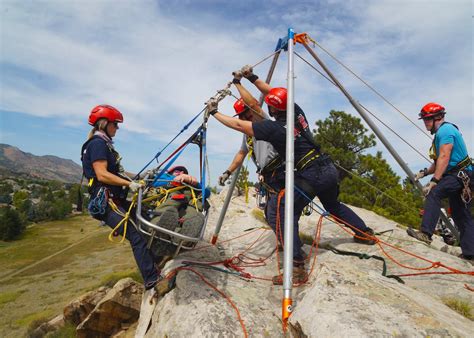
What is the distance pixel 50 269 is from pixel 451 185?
6886cm

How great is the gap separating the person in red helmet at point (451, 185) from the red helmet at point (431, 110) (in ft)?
0.05

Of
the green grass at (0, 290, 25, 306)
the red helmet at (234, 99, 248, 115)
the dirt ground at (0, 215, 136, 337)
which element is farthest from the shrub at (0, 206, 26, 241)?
the red helmet at (234, 99, 248, 115)

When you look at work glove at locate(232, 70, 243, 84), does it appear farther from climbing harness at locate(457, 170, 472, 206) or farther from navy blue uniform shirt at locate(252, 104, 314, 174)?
climbing harness at locate(457, 170, 472, 206)

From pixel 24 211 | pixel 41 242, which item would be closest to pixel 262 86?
pixel 41 242

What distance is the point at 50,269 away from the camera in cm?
5653

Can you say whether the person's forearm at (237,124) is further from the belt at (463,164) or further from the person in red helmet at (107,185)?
the belt at (463,164)

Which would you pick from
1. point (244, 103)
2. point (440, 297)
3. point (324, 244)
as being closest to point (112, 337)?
point (324, 244)

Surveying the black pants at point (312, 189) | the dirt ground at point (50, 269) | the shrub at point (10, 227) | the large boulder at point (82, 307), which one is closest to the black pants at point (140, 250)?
the black pants at point (312, 189)

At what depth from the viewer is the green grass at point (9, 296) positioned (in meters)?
39.3

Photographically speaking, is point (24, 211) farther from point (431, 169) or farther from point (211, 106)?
point (431, 169)

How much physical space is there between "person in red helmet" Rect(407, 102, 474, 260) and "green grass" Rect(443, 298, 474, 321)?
1495 millimetres

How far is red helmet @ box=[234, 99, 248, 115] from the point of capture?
230 inches

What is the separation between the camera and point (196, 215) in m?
4.70

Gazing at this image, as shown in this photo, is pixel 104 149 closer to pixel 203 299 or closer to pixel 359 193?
pixel 203 299
